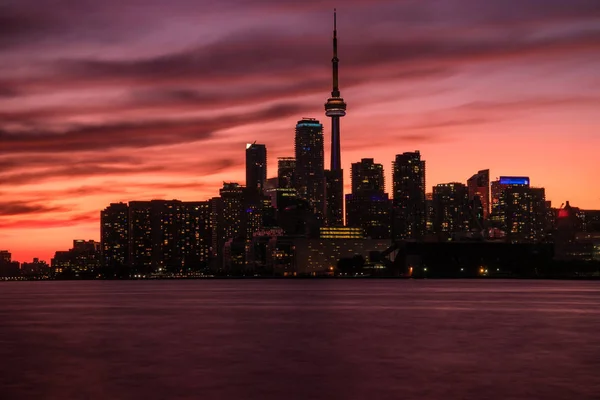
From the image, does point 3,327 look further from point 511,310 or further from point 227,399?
point 511,310

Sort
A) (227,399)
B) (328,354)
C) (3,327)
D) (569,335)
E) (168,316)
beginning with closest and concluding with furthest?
(227,399) < (328,354) < (569,335) < (3,327) < (168,316)

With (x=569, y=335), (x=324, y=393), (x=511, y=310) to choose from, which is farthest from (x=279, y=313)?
(x=324, y=393)

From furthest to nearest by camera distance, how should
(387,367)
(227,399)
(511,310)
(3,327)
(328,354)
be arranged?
1. (511,310)
2. (3,327)
3. (328,354)
4. (387,367)
5. (227,399)

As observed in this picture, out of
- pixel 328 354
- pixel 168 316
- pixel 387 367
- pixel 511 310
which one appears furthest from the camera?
pixel 511 310

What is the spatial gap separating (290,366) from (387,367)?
5933mm

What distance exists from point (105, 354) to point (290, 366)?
15.4 meters

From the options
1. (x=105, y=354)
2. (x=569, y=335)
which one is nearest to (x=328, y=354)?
(x=105, y=354)

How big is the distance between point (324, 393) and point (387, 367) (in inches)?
449

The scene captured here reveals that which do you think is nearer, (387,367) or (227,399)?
(227,399)

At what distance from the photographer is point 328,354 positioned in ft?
196

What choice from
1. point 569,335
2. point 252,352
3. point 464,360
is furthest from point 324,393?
point 569,335

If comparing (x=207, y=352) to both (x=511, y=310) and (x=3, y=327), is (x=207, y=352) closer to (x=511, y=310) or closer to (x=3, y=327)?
(x=3, y=327)

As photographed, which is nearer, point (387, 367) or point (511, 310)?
point (387, 367)

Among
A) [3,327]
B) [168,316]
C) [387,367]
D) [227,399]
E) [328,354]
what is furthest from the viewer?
[168,316]
